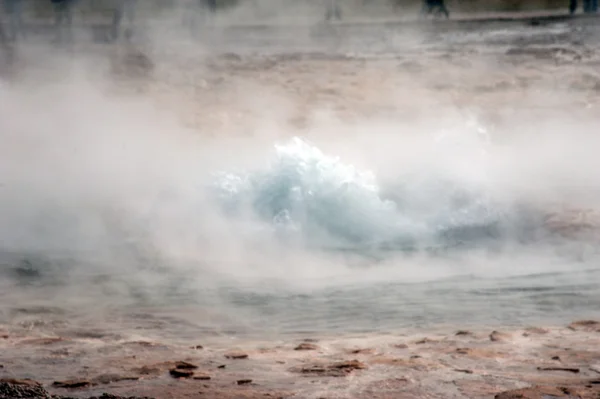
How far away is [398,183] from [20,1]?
29.5ft

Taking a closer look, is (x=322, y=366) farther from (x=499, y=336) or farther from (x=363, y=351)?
(x=499, y=336)

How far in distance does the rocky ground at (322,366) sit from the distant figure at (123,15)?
32.8 ft

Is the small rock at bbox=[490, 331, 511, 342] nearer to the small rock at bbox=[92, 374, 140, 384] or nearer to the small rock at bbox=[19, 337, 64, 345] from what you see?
the small rock at bbox=[92, 374, 140, 384]

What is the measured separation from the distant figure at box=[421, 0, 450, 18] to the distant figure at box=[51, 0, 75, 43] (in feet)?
16.0

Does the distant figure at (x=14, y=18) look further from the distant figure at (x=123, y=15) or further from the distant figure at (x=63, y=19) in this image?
the distant figure at (x=123, y=15)

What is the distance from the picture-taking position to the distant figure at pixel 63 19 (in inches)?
603

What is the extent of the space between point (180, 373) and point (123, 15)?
458 inches

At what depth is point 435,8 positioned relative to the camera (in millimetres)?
16547

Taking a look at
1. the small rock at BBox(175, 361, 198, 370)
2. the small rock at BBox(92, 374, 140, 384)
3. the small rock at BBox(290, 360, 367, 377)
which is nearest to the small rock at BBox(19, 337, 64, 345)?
the small rock at BBox(92, 374, 140, 384)

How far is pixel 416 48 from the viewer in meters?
14.4

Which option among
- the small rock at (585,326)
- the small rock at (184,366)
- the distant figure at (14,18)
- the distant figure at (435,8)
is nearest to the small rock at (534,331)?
the small rock at (585,326)

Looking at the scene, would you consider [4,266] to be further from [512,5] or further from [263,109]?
[512,5]

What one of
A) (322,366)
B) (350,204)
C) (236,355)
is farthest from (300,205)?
(322,366)

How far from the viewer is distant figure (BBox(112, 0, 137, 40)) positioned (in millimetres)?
15475
